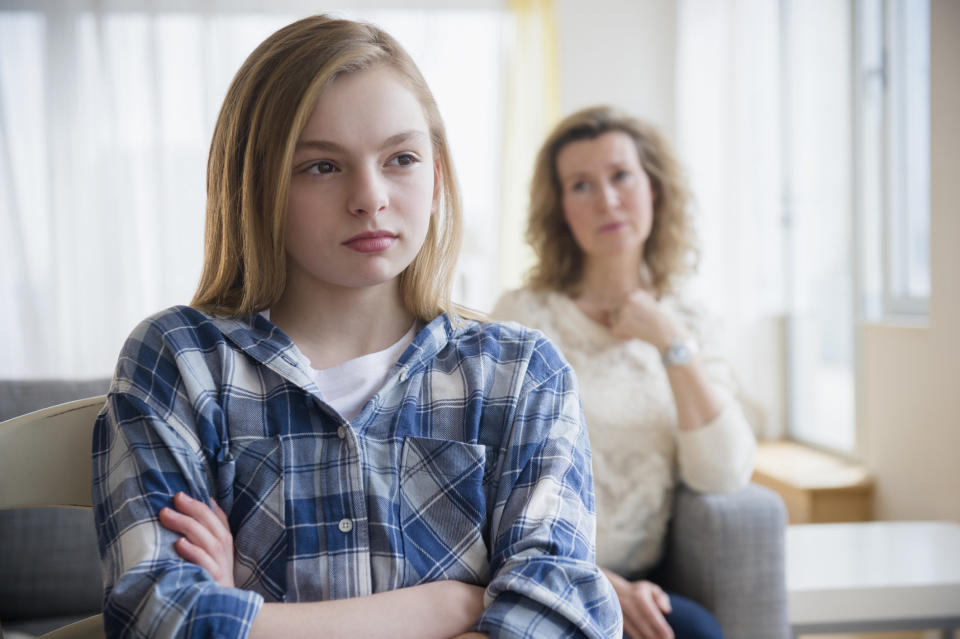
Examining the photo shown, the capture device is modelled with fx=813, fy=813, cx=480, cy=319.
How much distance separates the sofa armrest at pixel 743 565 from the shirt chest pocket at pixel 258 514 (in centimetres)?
98

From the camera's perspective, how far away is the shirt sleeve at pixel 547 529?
803 mm

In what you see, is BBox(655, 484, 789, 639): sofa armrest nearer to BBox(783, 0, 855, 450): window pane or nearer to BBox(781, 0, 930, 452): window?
BBox(781, 0, 930, 452): window

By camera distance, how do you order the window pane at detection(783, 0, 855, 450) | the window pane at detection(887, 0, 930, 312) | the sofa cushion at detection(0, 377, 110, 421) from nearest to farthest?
1. the sofa cushion at detection(0, 377, 110, 421)
2. the window pane at detection(887, 0, 930, 312)
3. the window pane at detection(783, 0, 855, 450)

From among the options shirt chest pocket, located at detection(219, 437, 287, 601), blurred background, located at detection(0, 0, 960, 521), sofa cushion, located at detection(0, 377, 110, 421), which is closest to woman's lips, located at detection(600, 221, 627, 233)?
shirt chest pocket, located at detection(219, 437, 287, 601)

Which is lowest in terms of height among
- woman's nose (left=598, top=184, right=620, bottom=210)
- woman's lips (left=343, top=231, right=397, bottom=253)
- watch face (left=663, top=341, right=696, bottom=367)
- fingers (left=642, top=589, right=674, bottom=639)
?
fingers (left=642, top=589, right=674, bottom=639)

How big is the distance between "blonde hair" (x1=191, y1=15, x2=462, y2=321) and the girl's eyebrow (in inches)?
0.6

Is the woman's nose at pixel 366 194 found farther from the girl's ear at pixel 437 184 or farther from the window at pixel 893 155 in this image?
the window at pixel 893 155

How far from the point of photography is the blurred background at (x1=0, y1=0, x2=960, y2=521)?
12.0 ft

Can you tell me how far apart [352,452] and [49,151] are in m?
3.82

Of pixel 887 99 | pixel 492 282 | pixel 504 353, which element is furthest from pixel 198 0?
pixel 504 353

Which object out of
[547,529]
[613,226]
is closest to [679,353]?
[613,226]

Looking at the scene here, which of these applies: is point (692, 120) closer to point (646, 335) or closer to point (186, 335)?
point (646, 335)

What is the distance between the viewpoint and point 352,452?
883 mm

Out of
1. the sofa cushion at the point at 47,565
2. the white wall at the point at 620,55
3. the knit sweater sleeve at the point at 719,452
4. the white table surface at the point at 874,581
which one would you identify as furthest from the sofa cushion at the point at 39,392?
the white wall at the point at 620,55
